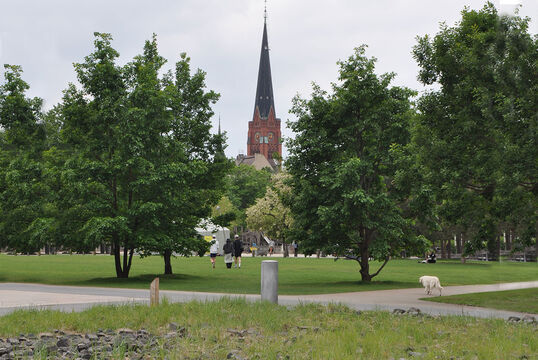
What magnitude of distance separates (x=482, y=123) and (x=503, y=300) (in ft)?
15.6

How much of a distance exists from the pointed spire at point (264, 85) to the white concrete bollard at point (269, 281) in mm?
156497

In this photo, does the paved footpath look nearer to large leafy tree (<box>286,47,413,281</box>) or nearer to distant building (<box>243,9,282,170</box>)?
large leafy tree (<box>286,47,413,281</box>)

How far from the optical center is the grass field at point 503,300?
1487cm

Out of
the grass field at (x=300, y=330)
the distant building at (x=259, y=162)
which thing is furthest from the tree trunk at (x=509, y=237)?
the distant building at (x=259, y=162)

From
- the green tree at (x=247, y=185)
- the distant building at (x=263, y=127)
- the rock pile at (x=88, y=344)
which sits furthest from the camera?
the distant building at (x=263, y=127)

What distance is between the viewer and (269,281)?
45.3 ft

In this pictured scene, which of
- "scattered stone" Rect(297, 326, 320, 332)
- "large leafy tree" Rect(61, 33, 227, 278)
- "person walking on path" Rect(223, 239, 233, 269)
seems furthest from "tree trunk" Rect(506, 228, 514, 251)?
"person walking on path" Rect(223, 239, 233, 269)

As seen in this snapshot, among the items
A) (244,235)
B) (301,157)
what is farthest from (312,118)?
(244,235)

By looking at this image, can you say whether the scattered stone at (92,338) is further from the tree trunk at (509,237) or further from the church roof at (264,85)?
the church roof at (264,85)

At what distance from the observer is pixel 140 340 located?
889 centimetres

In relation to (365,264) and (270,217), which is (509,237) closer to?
(365,264)

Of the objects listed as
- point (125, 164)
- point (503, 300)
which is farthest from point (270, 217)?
point (503, 300)

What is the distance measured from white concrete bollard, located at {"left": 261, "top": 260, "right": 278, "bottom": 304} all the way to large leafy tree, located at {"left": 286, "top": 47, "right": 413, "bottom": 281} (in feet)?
30.8

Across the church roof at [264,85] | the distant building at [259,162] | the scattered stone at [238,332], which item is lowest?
the scattered stone at [238,332]
